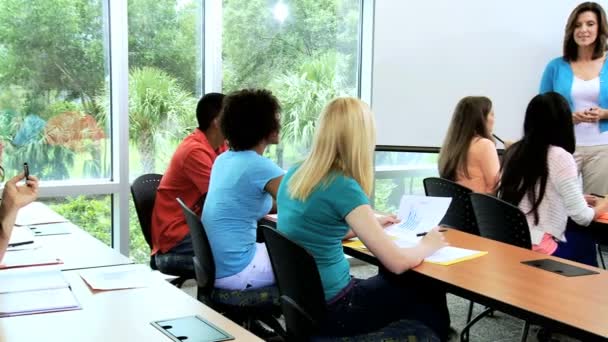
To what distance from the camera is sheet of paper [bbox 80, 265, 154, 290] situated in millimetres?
1871

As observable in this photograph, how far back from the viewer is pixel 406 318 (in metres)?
2.27

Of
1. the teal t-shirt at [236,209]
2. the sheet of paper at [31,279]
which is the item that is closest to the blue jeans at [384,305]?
the teal t-shirt at [236,209]

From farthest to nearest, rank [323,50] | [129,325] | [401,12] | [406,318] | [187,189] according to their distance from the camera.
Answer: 1. [323,50]
2. [401,12]
3. [187,189]
4. [406,318]
5. [129,325]

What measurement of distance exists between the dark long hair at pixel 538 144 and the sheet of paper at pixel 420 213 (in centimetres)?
71

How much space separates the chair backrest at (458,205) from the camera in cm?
338

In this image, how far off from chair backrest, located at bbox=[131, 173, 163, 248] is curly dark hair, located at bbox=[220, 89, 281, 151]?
0.82 metres

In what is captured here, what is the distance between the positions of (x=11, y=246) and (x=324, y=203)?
122 cm

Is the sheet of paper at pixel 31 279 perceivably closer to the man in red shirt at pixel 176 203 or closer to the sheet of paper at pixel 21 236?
the sheet of paper at pixel 21 236

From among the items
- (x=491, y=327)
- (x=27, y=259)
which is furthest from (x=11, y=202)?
(x=491, y=327)

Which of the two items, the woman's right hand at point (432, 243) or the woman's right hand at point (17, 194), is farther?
the woman's right hand at point (432, 243)

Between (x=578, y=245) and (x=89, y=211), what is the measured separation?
3033 mm

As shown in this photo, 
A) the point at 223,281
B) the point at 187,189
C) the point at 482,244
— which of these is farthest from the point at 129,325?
the point at 187,189

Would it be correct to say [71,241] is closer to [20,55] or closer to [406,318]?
[406,318]

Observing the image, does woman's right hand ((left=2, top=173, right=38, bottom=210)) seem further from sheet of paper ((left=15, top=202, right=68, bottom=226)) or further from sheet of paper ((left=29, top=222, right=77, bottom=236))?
sheet of paper ((left=15, top=202, right=68, bottom=226))
